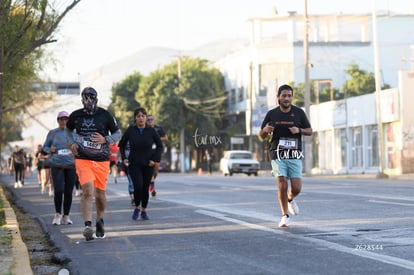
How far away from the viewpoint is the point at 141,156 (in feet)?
52.7

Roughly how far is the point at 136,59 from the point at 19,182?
59328mm

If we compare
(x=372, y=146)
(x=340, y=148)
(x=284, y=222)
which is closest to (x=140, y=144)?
(x=284, y=222)

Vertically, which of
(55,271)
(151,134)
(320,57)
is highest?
(320,57)

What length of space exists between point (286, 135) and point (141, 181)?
356 cm

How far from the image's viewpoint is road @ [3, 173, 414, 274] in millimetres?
9016

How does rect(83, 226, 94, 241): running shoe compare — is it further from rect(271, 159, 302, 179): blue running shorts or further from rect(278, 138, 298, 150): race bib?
rect(278, 138, 298, 150): race bib

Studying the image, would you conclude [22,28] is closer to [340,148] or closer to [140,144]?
[140,144]

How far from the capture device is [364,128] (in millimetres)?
57031

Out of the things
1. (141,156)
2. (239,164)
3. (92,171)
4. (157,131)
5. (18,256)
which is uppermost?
(157,131)

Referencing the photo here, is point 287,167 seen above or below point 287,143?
below

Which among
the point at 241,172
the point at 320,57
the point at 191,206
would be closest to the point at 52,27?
the point at 191,206

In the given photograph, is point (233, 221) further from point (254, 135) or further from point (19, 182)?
point (254, 135)

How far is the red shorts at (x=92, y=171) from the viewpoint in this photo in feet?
41.1

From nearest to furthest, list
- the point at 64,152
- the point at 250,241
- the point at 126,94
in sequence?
1. the point at 250,241
2. the point at 64,152
3. the point at 126,94
